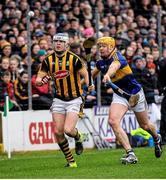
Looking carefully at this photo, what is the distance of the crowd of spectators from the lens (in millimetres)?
20656

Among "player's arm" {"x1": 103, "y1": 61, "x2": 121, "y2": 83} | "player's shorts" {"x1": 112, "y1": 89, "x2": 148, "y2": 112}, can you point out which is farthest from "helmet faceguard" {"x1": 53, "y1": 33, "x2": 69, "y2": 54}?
"player's shorts" {"x1": 112, "y1": 89, "x2": 148, "y2": 112}

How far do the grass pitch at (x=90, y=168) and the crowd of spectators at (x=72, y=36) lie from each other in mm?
2793

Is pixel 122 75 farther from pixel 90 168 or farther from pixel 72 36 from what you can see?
pixel 72 36

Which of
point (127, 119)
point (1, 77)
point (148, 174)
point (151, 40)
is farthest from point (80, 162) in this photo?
point (151, 40)

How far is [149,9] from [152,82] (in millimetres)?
4759

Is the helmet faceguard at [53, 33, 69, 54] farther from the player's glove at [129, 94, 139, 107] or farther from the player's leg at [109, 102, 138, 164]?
the player's glove at [129, 94, 139, 107]

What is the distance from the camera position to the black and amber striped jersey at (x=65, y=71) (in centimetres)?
1503

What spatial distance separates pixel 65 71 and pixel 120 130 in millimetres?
1510

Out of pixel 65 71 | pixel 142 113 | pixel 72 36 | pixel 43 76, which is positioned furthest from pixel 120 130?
pixel 72 36

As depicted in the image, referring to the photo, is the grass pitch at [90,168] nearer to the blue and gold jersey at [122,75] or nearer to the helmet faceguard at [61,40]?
the blue and gold jersey at [122,75]

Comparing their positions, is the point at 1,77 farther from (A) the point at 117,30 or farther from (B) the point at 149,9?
(B) the point at 149,9

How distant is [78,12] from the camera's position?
945 inches

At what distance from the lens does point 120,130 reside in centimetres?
1536

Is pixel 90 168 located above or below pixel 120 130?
below
